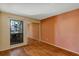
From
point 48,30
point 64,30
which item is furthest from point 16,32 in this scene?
point 64,30

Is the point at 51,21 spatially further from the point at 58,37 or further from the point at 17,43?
the point at 17,43

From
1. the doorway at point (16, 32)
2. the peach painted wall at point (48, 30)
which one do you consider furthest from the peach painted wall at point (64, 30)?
the doorway at point (16, 32)

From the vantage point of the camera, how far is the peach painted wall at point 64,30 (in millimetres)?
4254

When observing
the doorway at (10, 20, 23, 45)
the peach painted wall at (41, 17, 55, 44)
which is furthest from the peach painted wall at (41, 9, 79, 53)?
the doorway at (10, 20, 23, 45)

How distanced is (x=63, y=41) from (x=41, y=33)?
240 cm

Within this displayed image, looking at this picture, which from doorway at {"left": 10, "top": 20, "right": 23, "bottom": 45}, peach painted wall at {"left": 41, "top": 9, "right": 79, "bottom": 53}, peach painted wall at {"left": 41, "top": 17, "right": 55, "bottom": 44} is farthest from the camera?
peach painted wall at {"left": 41, "top": 17, "right": 55, "bottom": 44}

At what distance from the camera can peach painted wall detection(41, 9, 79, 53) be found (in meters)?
4.25

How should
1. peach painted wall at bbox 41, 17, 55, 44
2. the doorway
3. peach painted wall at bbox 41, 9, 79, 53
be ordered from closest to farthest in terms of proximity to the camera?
peach painted wall at bbox 41, 9, 79, 53
the doorway
peach painted wall at bbox 41, 17, 55, 44

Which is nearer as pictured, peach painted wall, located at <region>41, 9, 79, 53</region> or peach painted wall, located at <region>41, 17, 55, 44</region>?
peach painted wall, located at <region>41, 9, 79, 53</region>

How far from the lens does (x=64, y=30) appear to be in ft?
16.1

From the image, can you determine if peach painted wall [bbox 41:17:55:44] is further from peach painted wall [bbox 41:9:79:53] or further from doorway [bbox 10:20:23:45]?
Result: doorway [bbox 10:20:23:45]

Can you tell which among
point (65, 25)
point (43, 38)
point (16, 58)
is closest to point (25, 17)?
point (43, 38)

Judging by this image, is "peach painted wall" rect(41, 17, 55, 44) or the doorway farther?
"peach painted wall" rect(41, 17, 55, 44)

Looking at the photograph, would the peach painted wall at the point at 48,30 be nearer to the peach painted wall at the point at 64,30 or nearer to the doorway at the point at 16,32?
the peach painted wall at the point at 64,30
